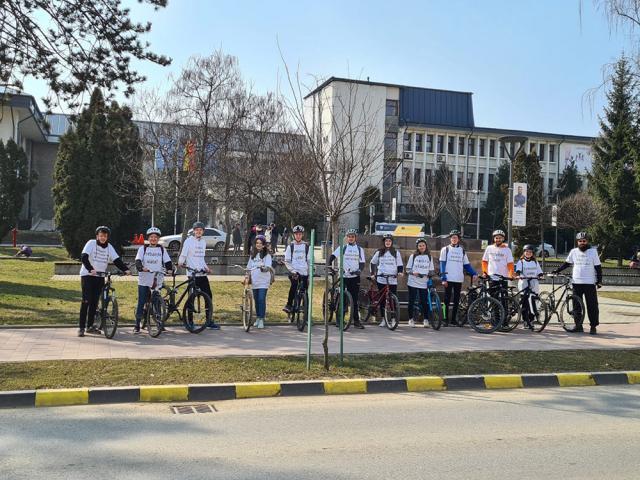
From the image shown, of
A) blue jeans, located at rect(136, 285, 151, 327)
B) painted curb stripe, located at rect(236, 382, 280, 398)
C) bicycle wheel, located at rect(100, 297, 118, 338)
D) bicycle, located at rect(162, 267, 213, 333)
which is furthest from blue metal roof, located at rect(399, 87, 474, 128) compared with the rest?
painted curb stripe, located at rect(236, 382, 280, 398)

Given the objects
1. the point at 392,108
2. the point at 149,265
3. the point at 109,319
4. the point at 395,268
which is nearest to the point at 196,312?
the point at 149,265

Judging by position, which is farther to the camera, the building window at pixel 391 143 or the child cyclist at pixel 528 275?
the building window at pixel 391 143

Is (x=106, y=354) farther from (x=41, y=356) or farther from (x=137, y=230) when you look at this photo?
(x=137, y=230)

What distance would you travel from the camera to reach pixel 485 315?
12438 millimetres

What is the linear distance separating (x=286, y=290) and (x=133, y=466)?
14.0m

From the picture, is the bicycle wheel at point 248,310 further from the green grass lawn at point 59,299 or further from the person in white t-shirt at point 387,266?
the person in white t-shirt at point 387,266

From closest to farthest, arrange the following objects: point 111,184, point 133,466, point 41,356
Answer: point 133,466
point 41,356
point 111,184

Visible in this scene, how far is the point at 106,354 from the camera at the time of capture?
9.05 m

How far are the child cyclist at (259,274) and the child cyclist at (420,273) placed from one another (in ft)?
9.43

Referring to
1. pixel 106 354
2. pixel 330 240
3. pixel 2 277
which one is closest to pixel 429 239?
pixel 330 240

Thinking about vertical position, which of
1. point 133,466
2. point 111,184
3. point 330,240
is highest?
point 111,184

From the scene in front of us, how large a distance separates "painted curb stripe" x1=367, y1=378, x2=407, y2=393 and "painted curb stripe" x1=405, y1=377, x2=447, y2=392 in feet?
0.25

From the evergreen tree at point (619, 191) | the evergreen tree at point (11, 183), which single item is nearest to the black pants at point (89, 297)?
the evergreen tree at point (11, 183)

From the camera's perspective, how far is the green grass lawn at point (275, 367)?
758 cm
